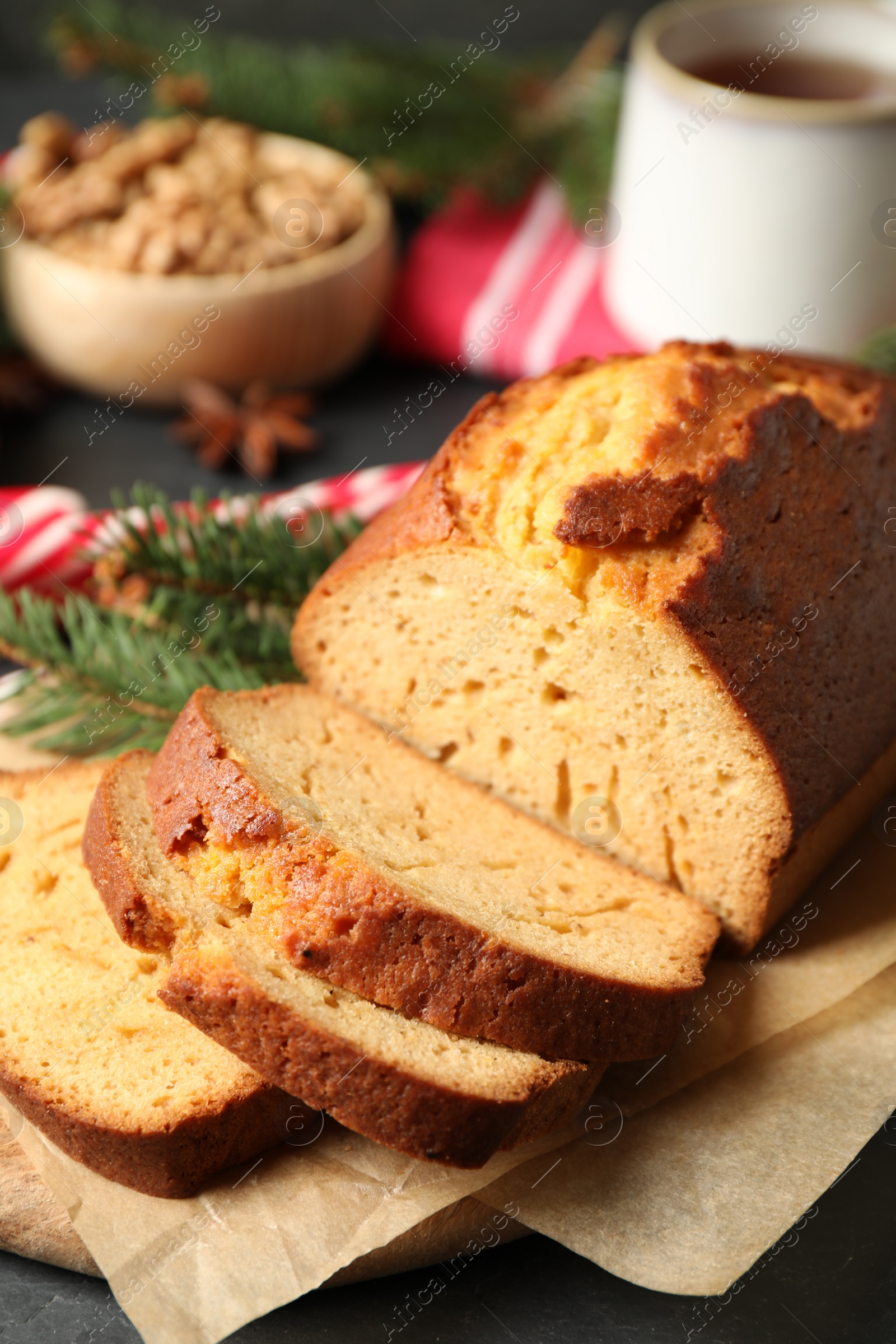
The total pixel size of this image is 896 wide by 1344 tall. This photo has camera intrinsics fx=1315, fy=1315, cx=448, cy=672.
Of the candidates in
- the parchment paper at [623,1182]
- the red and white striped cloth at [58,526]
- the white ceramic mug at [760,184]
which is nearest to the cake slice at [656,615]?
the parchment paper at [623,1182]

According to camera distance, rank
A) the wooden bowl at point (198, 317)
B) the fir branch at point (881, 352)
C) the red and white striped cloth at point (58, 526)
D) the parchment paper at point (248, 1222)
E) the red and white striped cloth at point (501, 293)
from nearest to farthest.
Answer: the parchment paper at point (248, 1222) < the red and white striped cloth at point (58, 526) < the fir branch at point (881, 352) < the wooden bowl at point (198, 317) < the red and white striped cloth at point (501, 293)

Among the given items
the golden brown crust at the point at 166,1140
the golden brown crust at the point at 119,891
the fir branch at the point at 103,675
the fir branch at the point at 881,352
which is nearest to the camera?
the golden brown crust at the point at 166,1140

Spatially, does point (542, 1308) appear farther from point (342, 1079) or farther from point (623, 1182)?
point (342, 1079)

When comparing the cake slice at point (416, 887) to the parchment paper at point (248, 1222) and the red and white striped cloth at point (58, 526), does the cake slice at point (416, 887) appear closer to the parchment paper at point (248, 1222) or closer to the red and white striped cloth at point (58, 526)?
the parchment paper at point (248, 1222)

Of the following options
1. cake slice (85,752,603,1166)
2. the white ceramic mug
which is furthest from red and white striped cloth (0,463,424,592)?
cake slice (85,752,603,1166)

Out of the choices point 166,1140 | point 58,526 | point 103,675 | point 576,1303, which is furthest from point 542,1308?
point 58,526

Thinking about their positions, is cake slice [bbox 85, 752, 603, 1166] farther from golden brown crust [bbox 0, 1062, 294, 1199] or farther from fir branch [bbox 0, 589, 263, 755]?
fir branch [bbox 0, 589, 263, 755]

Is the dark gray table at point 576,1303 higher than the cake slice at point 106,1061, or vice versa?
the cake slice at point 106,1061

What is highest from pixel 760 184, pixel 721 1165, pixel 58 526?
pixel 58 526
